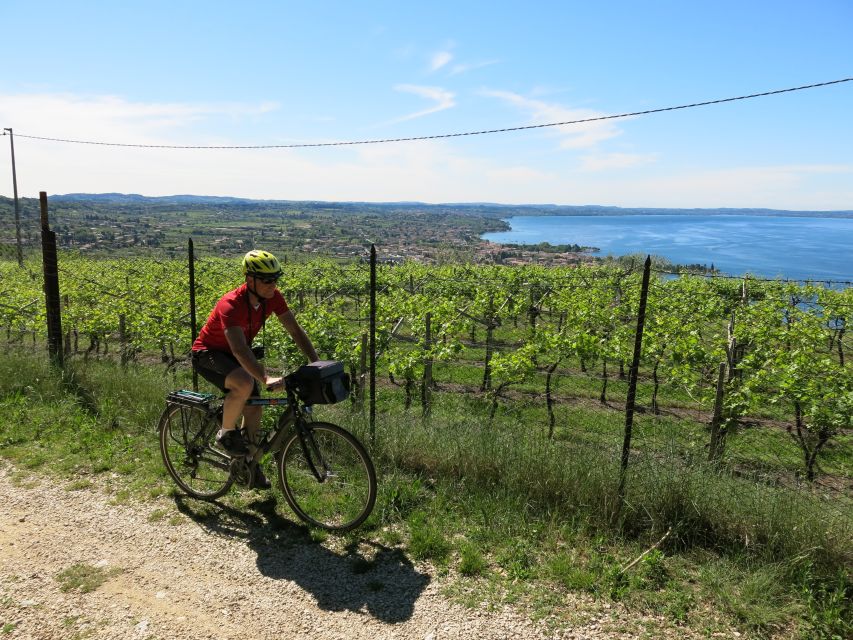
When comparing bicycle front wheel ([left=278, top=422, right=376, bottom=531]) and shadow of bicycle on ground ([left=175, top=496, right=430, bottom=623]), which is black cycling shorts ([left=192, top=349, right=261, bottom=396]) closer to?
bicycle front wheel ([left=278, top=422, right=376, bottom=531])

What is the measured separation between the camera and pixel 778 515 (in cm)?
395

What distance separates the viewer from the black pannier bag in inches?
158

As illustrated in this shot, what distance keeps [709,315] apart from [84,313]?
1884cm

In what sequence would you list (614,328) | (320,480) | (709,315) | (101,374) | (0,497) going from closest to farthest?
1. (320,480)
2. (0,497)
3. (101,374)
4. (614,328)
5. (709,315)

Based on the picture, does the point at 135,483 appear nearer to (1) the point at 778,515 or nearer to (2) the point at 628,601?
(2) the point at 628,601

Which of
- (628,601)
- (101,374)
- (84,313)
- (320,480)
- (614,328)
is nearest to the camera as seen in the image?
(628,601)

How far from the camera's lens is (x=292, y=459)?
4.64 m

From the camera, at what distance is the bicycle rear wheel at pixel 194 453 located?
4805mm

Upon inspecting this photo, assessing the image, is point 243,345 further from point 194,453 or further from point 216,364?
point 194,453

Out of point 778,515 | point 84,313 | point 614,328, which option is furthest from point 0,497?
point 84,313

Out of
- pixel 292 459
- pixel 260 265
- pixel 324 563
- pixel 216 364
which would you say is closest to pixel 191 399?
pixel 216 364

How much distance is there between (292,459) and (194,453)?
38.9 inches

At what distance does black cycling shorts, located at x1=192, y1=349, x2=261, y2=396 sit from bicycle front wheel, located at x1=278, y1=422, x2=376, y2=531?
685 mm

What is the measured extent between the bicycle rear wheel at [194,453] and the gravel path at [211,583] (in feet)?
0.88
